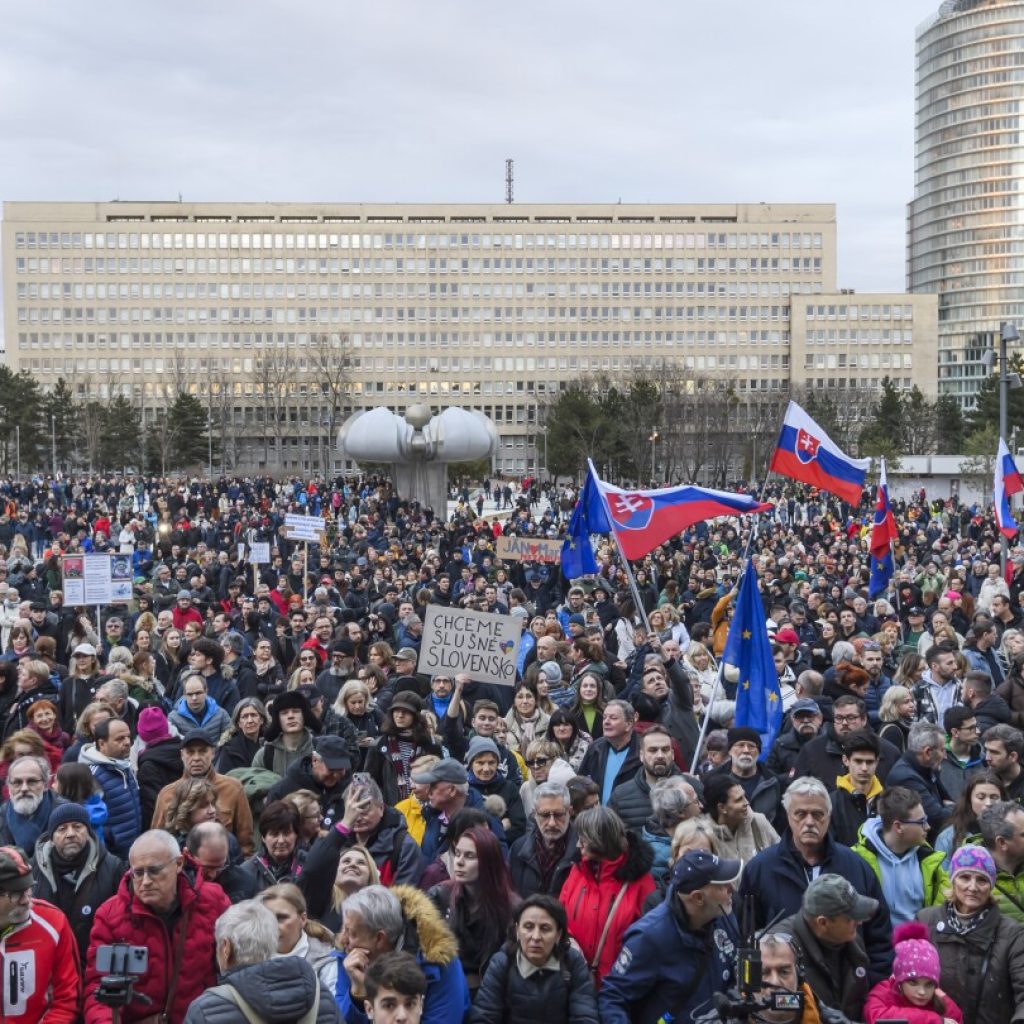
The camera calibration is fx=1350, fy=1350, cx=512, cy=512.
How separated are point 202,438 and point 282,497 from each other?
5975cm

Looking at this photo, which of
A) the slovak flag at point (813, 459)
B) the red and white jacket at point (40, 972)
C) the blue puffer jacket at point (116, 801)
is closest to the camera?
the red and white jacket at point (40, 972)

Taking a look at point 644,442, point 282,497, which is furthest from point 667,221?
point 282,497

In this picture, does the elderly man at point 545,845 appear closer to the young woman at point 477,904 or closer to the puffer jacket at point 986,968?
the young woman at point 477,904

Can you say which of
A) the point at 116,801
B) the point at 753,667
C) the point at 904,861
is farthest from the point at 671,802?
the point at 753,667

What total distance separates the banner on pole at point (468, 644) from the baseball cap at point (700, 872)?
15.8 feet

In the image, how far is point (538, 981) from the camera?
15.3 feet

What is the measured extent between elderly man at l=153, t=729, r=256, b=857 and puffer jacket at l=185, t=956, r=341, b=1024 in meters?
2.72

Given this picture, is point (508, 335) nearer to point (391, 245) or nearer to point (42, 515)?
point (391, 245)

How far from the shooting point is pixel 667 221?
121 metres

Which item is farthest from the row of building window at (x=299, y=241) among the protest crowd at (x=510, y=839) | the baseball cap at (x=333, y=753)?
the baseball cap at (x=333, y=753)

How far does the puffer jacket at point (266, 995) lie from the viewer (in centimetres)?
403

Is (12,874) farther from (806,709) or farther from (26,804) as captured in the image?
(806,709)

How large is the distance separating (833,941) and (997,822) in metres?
1.02

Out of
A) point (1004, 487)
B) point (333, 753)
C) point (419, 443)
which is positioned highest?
point (419, 443)
